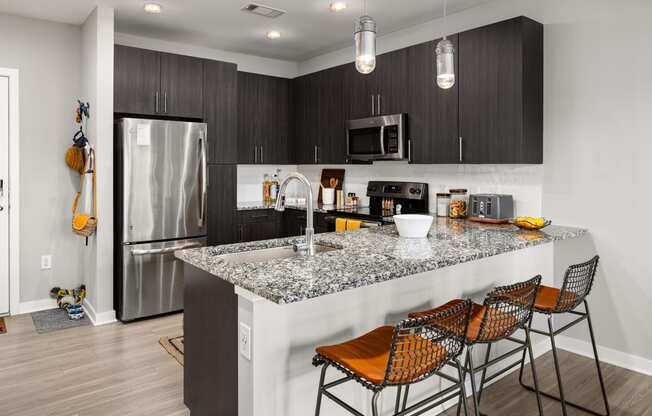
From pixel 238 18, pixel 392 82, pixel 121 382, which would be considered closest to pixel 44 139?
pixel 238 18

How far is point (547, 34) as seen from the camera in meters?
3.44

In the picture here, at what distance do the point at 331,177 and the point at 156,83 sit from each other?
2.11 meters

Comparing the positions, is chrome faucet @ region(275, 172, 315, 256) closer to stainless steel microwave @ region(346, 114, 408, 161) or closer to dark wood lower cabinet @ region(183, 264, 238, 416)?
dark wood lower cabinet @ region(183, 264, 238, 416)

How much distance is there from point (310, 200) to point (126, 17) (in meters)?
3.02

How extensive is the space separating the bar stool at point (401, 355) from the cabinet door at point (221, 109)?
3.20 m

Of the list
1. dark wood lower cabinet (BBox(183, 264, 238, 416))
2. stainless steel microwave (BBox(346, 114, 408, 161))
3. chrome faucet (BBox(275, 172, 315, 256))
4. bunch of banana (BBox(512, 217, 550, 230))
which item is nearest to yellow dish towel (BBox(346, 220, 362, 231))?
stainless steel microwave (BBox(346, 114, 408, 161))

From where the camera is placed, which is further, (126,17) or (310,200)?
(126,17)

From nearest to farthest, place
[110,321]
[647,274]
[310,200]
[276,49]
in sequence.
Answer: [310,200], [647,274], [110,321], [276,49]

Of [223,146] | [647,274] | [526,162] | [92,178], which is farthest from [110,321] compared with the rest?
[647,274]

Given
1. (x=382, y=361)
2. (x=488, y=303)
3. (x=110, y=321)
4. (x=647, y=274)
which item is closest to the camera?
(x=382, y=361)

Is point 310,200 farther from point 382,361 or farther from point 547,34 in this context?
point 547,34

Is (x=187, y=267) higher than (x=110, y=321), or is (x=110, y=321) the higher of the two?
(x=187, y=267)

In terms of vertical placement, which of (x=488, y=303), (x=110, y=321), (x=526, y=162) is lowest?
(x=110, y=321)

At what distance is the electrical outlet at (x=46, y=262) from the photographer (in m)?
4.33
